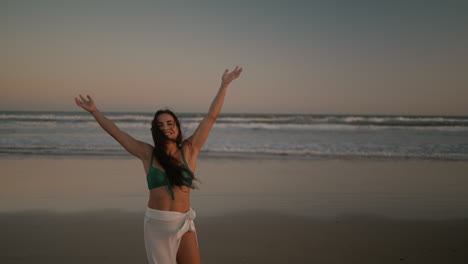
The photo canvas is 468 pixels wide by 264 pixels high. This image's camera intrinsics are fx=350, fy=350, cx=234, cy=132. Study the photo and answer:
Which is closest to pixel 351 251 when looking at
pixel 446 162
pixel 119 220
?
pixel 119 220

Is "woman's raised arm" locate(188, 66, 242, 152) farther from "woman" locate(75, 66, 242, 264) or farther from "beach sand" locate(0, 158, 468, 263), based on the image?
"beach sand" locate(0, 158, 468, 263)

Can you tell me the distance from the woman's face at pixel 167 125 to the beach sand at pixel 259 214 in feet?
6.87

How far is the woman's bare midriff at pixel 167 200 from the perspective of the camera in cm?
271

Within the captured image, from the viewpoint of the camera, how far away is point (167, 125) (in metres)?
2.87

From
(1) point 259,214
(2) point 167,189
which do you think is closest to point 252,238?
(1) point 259,214

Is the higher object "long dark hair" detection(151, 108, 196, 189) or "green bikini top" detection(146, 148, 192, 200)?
"long dark hair" detection(151, 108, 196, 189)

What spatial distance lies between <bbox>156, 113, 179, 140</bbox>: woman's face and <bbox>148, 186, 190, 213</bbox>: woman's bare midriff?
1.42 ft

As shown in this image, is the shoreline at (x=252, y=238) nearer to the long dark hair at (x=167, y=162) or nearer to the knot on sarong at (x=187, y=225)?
the knot on sarong at (x=187, y=225)

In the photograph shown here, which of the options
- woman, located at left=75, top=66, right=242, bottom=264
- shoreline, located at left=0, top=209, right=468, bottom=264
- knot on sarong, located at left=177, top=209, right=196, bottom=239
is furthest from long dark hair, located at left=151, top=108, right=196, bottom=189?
shoreline, located at left=0, top=209, right=468, bottom=264

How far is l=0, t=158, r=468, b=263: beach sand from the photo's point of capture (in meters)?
4.48

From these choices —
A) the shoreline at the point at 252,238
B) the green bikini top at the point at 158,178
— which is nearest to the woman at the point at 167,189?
the green bikini top at the point at 158,178

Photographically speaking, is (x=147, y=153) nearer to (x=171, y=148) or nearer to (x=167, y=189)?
(x=171, y=148)

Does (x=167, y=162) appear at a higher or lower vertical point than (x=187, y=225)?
higher

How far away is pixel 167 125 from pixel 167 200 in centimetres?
61
